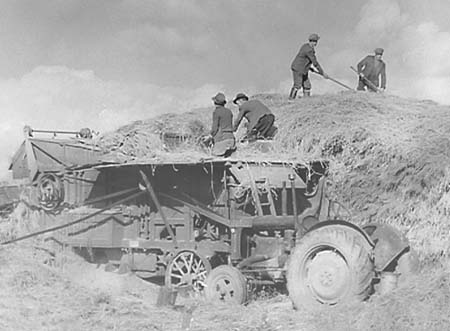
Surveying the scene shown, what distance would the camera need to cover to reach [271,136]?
11469 mm

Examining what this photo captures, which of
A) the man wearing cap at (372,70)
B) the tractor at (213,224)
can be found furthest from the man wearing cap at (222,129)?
the man wearing cap at (372,70)

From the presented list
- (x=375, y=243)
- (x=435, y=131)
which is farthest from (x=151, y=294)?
(x=435, y=131)

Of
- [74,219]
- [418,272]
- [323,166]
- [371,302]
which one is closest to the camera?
[371,302]

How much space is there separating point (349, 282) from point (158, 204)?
13.6 feet

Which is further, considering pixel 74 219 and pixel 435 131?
pixel 74 219

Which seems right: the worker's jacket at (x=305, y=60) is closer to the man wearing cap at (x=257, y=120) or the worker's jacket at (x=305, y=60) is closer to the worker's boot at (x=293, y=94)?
the worker's boot at (x=293, y=94)

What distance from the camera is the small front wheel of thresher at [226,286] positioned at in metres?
10.0

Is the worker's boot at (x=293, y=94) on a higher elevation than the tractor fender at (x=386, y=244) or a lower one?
higher

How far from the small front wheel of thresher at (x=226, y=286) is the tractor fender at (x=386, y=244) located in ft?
6.57

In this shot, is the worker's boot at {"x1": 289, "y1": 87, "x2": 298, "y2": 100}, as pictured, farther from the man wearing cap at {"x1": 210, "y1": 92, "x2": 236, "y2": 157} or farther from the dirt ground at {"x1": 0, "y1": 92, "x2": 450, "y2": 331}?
the man wearing cap at {"x1": 210, "y1": 92, "x2": 236, "y2": 157}

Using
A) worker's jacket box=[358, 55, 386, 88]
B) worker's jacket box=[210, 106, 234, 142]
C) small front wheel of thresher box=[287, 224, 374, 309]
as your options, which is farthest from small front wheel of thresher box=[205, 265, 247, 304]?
Answer: worker's jacket box=[358, 55, 386, 88]

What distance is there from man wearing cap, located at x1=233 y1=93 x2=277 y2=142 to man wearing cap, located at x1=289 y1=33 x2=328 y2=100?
2.30 meters

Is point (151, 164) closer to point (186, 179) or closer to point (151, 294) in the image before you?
point (186, 179)

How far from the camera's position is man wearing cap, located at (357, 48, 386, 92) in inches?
583
